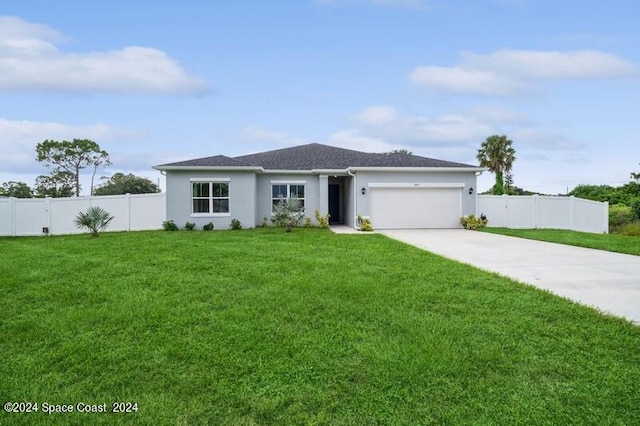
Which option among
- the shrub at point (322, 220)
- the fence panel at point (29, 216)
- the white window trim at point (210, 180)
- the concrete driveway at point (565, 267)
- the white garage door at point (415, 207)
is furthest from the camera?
the fence panel at point (29, 216)

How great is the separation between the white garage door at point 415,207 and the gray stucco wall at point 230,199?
574cm

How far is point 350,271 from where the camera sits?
24.0 feet

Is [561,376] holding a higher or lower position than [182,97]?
lower

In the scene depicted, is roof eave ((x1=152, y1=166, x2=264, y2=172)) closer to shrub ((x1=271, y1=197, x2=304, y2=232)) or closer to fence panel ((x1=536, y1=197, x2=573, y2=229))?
shrub ((x1=271, y1=197, x2=304, y2=232))

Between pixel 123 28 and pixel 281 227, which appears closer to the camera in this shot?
pixel 123 28

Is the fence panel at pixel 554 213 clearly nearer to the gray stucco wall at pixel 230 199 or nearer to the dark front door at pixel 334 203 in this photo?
the dark front door at pixel 334 203

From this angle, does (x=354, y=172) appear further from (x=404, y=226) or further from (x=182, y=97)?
(x=182, y=97)

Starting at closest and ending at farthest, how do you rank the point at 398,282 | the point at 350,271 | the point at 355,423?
the point at 355,423, the point at 398,282, the point at 350,271

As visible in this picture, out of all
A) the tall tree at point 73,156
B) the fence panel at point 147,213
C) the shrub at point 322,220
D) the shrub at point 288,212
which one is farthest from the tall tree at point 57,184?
the shrub at point 322,220

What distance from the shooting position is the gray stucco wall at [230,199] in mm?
17125

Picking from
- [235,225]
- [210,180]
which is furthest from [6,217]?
[235,225]

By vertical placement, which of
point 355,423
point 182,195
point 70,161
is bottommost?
point 355,423

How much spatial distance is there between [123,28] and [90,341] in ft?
43.9

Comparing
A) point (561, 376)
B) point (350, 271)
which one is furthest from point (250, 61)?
point (561, 376)
